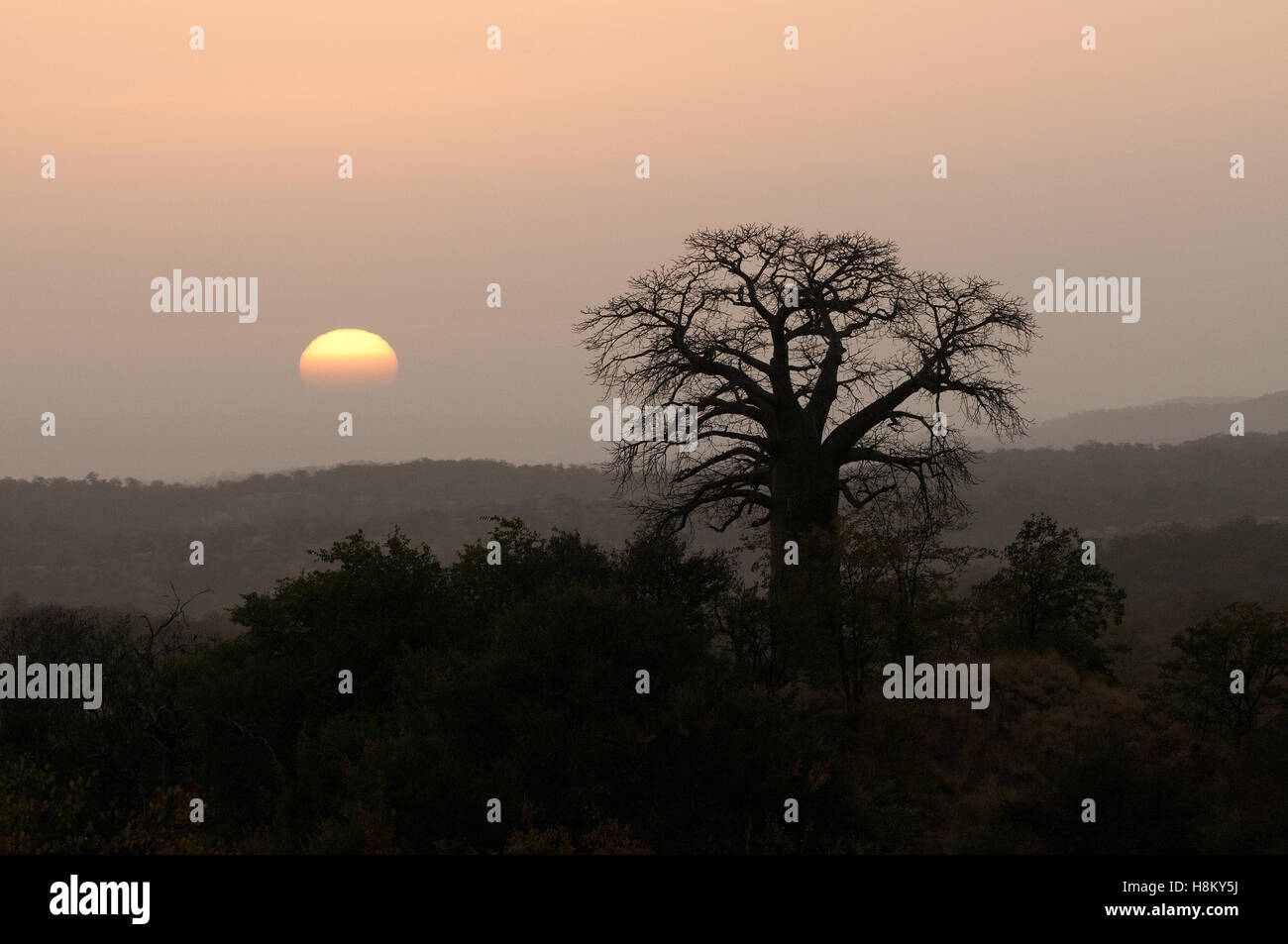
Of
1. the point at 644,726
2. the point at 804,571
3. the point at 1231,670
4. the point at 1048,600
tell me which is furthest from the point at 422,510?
the point at 644,726

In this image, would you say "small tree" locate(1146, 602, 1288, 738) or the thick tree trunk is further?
the thick tree trunk

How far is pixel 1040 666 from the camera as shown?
29.6 metres

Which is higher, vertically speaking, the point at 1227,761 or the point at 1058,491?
the point at 1058,491

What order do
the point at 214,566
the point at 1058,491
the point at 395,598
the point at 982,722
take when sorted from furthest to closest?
the point at 1058,491 < the point at 214,566 < the point at 395,598 < the point at 982,722

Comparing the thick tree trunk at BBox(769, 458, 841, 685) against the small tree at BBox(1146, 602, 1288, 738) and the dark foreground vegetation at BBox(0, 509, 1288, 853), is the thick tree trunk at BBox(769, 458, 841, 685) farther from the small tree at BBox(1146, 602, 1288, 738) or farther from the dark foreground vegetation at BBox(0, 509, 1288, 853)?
the small tree at BBox(1146, 602, 1288, 738)

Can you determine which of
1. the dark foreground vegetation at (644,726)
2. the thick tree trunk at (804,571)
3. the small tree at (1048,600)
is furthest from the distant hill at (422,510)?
the thick tree trunk at (804,571)

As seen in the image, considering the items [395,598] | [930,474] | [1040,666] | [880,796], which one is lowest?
[880,796]

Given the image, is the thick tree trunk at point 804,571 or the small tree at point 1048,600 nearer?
the thick tree trunk at point 804,571

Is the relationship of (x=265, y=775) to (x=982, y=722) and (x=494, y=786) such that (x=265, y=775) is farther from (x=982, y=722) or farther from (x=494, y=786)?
(x=982, y=722)

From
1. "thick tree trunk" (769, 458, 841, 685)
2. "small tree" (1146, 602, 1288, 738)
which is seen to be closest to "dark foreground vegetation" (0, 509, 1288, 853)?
"small tree" (1146, 602, 1288, 738)

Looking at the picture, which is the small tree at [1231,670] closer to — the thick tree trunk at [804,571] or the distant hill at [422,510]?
the thick tree trunk at [804,571]

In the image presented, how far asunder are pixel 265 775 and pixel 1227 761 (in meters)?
21.4

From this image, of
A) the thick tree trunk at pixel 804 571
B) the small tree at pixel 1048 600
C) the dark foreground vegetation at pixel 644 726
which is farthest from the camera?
the small tree at pixel 1048 600
